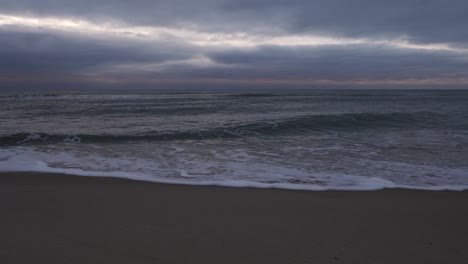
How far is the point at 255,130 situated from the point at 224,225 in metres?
9.42

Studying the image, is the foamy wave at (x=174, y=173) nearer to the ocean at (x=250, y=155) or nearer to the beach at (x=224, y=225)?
the ocean at (x=250, y=155)

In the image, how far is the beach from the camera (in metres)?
2.85

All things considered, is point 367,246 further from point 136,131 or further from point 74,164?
point 136,131

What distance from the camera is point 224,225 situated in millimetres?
3541

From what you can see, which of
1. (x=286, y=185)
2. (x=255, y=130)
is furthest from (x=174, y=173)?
(x=255, y=130)

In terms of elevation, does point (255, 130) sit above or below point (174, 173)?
above

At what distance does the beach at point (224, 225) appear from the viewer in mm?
2852

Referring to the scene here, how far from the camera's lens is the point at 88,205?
4.12m

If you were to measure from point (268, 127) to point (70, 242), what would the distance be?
433 inches

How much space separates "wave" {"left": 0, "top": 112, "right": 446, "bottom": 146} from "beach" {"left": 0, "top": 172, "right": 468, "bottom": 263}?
5511 mm

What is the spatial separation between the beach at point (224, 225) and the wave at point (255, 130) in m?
5.51

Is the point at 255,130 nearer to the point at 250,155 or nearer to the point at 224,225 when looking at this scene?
the point at 250,155

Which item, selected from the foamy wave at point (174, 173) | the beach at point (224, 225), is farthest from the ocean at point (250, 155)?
the beach at point (224, 225)

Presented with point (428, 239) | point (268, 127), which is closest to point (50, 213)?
point (428, 239)
